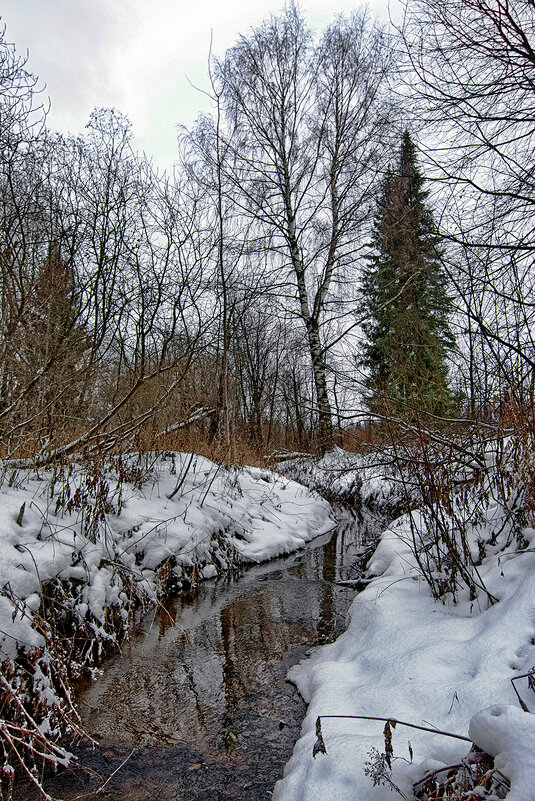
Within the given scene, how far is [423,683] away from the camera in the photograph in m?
2.38

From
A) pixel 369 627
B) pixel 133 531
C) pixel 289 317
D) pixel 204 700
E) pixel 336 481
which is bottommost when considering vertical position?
pixel 204 700

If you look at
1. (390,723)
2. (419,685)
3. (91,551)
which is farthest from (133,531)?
(390,723)

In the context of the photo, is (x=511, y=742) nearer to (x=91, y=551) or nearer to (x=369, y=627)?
(x=369, y=627)

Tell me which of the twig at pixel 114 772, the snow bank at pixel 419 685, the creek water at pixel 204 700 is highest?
the snow bank at pixel 419 685

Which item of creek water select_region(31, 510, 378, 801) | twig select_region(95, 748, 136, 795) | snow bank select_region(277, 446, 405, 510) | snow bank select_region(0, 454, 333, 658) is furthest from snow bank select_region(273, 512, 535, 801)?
snow bank select_region(277, 446, 405, 510)

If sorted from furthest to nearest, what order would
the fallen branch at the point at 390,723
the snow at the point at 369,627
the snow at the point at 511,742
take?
the snow at the point at 369,627
the fallen branch at the point at 390,723
the snow at the point at 511,742

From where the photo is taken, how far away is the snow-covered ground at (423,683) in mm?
1637

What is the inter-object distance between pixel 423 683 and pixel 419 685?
0.07ft

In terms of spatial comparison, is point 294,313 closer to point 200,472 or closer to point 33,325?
point 200,472

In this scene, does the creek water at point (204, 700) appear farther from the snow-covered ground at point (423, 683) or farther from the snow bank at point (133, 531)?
the snow bank at point (133, 531)

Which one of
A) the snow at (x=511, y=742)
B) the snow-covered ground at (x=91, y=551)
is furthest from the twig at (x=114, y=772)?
the snow at (x=511, y=742)

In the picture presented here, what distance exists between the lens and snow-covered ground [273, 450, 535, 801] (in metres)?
1.64

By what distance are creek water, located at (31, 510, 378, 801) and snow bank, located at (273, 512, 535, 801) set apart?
0.83ft

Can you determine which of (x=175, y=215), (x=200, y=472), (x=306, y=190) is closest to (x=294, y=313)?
(x=306, y=190)
